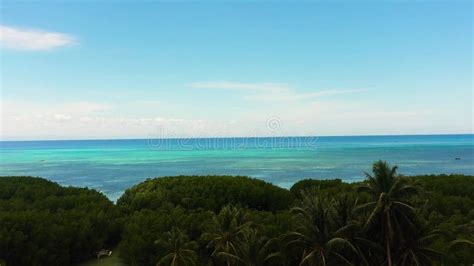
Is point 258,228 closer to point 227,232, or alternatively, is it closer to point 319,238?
point 227,232

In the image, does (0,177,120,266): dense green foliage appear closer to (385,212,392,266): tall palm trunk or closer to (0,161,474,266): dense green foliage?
(0,161,474,266): dense green foliage

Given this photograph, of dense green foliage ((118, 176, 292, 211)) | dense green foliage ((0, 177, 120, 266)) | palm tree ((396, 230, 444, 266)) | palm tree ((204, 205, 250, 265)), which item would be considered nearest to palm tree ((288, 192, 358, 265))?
palm tree ((396, 230, 444, 266))

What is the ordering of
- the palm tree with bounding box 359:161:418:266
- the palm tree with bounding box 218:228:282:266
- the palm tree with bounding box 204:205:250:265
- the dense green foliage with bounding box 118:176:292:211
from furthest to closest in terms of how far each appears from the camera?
the dense green foliage with bounding box 118:176:292:211, the palm tree with bounding box 204:205:250:265, the palm tree with bounding box 218:228:282:266, the palm tree with bounding box 359:161:418:266

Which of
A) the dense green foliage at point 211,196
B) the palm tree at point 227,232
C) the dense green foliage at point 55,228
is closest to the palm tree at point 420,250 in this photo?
the palm tree at point 227,232

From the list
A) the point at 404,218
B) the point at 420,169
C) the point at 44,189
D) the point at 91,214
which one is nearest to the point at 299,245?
the point at 404,218

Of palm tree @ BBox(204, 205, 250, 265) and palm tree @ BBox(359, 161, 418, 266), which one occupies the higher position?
palm tree @ BBox(359, 161, 418, 266)

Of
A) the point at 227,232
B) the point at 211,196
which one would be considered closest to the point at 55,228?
the point at 227,232
